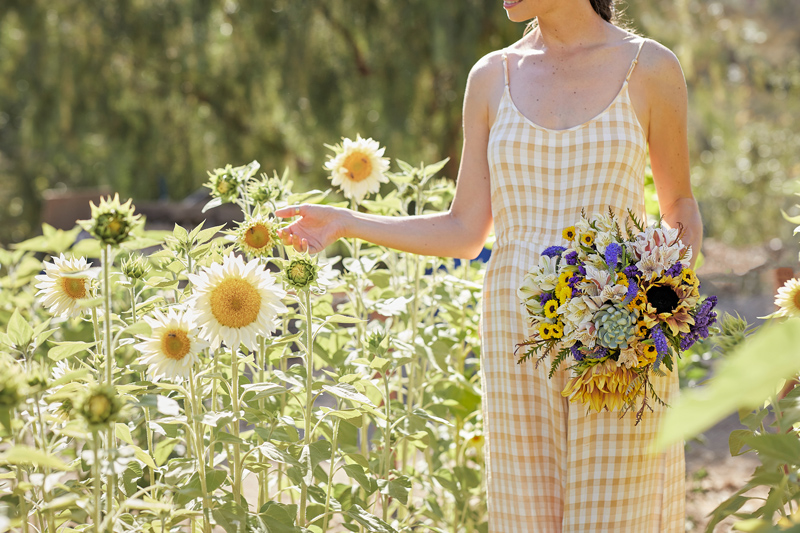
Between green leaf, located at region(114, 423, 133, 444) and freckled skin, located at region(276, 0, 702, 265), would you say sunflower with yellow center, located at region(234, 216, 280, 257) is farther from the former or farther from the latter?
green leaf, located at region(114, 423, 133, 444)

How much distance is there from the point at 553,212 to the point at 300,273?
18.0 inches

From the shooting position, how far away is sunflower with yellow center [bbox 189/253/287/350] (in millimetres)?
884

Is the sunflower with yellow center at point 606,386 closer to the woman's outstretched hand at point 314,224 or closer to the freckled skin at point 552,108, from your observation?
the freckled skin at point 552,108

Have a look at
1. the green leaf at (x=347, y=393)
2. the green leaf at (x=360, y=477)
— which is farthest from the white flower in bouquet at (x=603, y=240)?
the green leaf at (x=360, y=477)

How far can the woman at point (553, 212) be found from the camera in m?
1.08

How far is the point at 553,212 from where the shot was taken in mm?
1197

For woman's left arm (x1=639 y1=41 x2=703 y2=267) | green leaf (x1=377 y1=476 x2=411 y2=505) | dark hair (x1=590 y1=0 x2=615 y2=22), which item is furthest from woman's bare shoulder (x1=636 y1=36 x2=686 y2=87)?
green leaf (x1=377 y1=476 x2=411 y2=505)

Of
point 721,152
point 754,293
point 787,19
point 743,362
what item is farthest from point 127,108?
point 787,19

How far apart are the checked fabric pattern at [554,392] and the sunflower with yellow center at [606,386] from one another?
0.11m

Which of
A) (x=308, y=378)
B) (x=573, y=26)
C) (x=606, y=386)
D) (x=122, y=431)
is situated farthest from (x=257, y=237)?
(x=573, y=26)

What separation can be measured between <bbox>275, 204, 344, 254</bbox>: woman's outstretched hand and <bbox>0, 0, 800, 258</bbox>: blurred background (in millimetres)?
3356

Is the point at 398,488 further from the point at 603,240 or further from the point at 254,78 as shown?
the point at 254,78

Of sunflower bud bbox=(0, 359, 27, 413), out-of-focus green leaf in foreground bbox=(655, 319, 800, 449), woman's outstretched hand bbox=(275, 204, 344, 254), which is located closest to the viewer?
out-of-focus green leaf in foreground bbox=(655, 319, 800, 449)

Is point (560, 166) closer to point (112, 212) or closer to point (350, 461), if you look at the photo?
point (350, 461)
